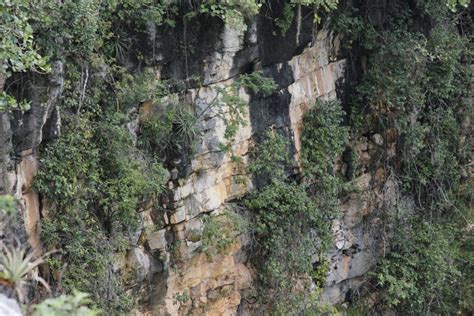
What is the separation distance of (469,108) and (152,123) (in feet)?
16.6

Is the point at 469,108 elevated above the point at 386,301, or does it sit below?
above

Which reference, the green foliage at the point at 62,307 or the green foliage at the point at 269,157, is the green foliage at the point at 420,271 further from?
the green foliage at the point at 62,307

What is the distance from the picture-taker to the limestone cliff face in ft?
20.4

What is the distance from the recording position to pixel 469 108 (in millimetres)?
9195

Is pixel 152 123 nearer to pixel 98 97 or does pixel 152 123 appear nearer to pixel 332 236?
pixel 98 97

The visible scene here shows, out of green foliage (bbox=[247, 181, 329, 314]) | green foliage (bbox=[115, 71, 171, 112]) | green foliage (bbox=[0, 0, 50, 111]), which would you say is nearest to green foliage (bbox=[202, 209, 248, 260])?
green foliage (bbox=[247, 181, 329, 314])

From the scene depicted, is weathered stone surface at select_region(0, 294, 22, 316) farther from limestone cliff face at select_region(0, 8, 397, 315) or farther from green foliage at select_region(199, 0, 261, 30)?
green foliage at select_region(199, 0, 261, 30)

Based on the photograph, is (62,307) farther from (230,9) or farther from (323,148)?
(323,148)

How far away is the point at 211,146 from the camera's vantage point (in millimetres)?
6754

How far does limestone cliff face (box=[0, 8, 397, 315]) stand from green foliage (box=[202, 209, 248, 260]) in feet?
0.32

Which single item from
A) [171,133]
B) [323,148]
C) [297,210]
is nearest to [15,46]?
[171,133]

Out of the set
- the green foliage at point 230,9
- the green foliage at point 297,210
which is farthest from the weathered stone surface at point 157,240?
the green foliage at point 230,9

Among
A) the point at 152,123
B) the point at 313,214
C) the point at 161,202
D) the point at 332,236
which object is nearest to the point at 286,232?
the point at 313,214

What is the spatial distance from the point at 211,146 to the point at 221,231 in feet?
2.85
